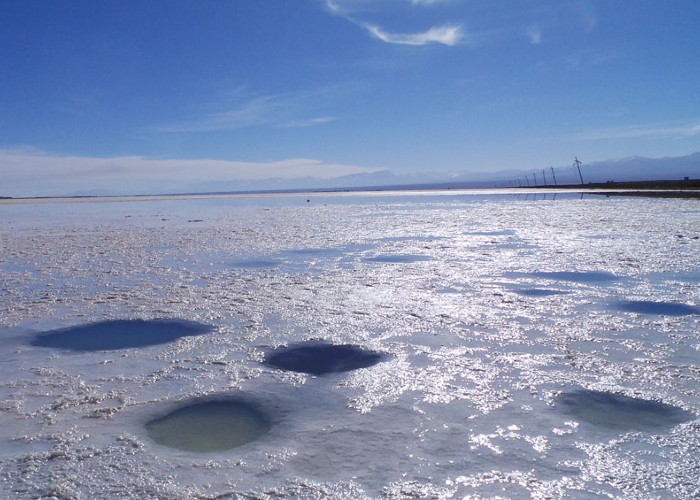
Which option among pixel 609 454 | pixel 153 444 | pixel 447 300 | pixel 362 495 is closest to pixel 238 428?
pixel 153 444

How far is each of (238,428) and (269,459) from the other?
650 millimetres

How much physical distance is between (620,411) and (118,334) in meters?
5.74

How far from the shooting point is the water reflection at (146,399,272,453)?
4.09 m

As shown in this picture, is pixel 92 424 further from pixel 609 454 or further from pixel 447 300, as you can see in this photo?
pixel 447 300

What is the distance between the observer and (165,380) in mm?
5277

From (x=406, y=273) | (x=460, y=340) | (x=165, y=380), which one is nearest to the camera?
(x=165, y=380)

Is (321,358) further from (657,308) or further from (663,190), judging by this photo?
(663,190)

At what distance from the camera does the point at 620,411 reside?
14.8ft

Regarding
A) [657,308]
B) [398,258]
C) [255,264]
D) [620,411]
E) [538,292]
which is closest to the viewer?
[620,411]

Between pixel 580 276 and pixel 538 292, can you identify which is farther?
pixel 580 276

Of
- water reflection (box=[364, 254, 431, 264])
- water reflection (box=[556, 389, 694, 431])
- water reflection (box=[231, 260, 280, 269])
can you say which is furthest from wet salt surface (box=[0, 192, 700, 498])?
water reflection (box=[364, 254, 431, 264])

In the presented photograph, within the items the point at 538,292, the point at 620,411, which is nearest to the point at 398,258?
the point at 538,292

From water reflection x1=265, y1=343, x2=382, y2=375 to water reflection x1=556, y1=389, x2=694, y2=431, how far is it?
6.60 feet

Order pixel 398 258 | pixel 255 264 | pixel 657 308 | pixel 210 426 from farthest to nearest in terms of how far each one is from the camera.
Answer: pixel 398 258 → pixel 255 264 → pixel 657 308 → pixel 210 426
